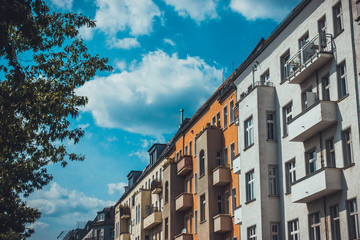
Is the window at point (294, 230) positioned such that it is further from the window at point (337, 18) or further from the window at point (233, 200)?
the window at point (337, 18)

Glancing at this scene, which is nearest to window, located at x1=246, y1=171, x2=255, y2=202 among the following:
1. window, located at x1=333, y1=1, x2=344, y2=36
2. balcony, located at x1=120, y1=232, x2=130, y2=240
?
window, located at x1=333, y1=1, x2=344, y2=36

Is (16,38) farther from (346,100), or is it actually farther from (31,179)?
(346,100)

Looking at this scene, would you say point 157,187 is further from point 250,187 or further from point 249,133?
point 250,187

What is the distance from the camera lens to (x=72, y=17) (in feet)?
68.9

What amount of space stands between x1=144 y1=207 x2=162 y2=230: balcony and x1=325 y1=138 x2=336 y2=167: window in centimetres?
3188

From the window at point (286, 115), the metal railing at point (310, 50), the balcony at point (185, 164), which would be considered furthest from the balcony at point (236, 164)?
the balcony at point (185, 164)

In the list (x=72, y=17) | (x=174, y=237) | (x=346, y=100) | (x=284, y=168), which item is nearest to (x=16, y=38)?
(x=72, y=17)

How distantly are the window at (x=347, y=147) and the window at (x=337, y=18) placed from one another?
4.65 m

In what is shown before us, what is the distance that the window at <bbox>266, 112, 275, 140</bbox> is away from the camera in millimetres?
31438

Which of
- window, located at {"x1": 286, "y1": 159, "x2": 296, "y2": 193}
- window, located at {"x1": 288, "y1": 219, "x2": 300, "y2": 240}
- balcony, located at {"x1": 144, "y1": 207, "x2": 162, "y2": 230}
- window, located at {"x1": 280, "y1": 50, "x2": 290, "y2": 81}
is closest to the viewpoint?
window, located at {"x1": 288, "y1": 219, "x2": 300, "y2": 240}

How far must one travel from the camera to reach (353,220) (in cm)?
2322

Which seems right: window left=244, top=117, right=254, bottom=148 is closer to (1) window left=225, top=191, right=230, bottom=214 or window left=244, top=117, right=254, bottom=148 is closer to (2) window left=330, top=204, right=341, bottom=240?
(1) window left=225, top=191, right=230, bottom=214

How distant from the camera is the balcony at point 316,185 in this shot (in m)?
24.1

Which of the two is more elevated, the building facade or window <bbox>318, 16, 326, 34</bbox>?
window <bbox>318, 16, 326, 34</bbox>
